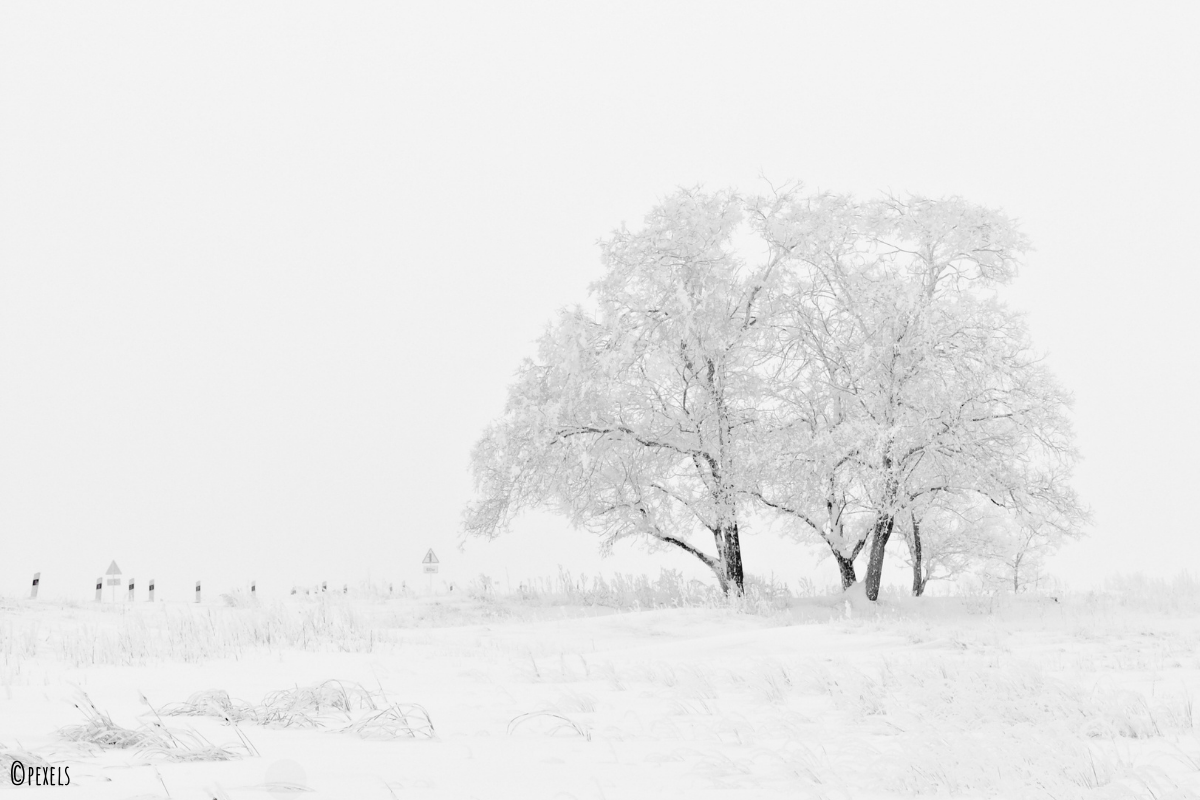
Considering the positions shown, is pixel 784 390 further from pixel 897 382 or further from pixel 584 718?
pixel 584 718

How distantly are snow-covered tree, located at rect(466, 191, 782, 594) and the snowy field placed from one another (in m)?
8.80

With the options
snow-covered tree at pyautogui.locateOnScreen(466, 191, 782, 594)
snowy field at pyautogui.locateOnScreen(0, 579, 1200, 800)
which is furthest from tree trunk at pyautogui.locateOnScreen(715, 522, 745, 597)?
snowy field at pyautogui.locateOnScreen(0, 579, 1200, 800)

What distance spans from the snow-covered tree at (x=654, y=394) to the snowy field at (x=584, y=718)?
346 inches

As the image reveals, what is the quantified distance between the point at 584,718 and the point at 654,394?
47.5 feet

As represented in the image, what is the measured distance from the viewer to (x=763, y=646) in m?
11.1

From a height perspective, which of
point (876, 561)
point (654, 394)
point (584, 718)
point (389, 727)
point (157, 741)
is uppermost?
point (654, 394)

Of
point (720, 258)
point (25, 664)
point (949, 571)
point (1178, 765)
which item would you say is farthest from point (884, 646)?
point (949, 571)

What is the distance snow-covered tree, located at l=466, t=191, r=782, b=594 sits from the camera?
19.8 m

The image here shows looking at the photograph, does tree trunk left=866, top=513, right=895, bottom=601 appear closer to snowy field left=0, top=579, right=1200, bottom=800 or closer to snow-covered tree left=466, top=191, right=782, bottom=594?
snow-covered tree left=466, top=191, right=782, bottom=594

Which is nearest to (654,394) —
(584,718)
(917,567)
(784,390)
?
(784,390)

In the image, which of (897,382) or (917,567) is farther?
(917,567)

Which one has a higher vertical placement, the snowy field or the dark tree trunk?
the snowy field

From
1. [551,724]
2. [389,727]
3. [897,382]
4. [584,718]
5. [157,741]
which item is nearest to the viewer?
[157,741]

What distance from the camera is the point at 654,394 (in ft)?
66.0
